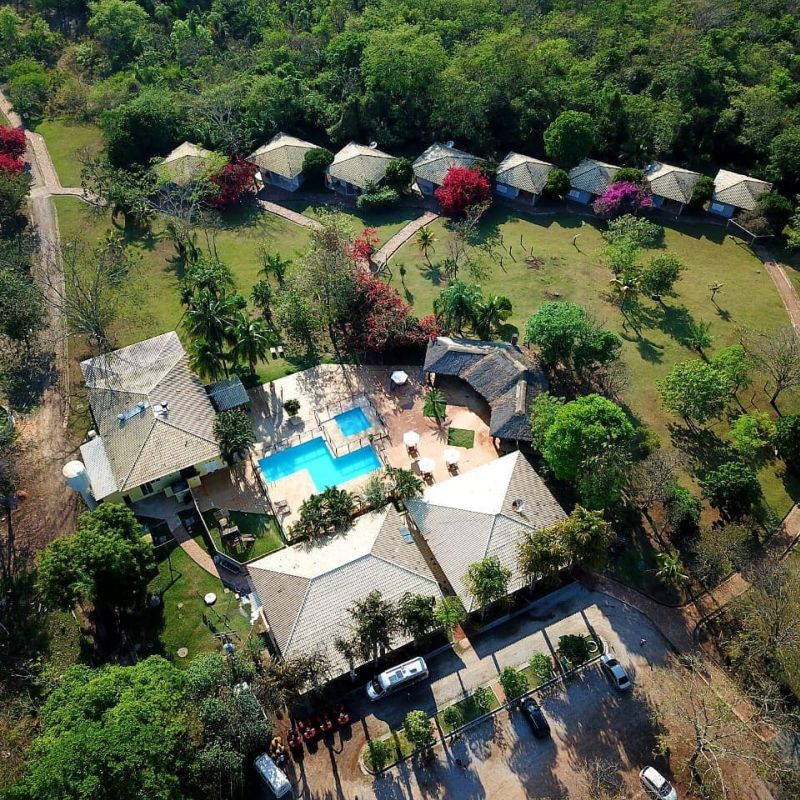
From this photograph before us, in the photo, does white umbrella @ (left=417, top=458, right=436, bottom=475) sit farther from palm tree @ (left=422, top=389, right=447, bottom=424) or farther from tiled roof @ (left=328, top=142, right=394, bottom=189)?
tiled roof @ (left=328, top=142, right=394, bottom=189)

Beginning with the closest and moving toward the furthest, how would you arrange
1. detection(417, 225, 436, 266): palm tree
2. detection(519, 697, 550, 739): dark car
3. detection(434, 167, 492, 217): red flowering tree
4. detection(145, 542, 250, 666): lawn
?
detection(519, 697, 550, 739): dark car → detection(145, 542, 250, 666): lawn → detection(417, 225, 436, 266): palm tree → detection(434, 167, 492, 217): red flowering tree

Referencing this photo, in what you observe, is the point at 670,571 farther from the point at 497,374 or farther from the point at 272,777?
the point at 272,777

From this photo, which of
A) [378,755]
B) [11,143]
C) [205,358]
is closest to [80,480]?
[205,358]

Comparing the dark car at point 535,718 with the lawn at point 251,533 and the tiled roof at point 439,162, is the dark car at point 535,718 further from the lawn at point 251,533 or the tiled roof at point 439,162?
the tiled roof at point 439,162

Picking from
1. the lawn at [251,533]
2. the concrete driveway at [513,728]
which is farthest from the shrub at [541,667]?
the lawn at [251,533]

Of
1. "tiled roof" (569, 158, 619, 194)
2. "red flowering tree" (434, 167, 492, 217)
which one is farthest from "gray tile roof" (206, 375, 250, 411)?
"tiled roof" (569, 158, 619, 194)
